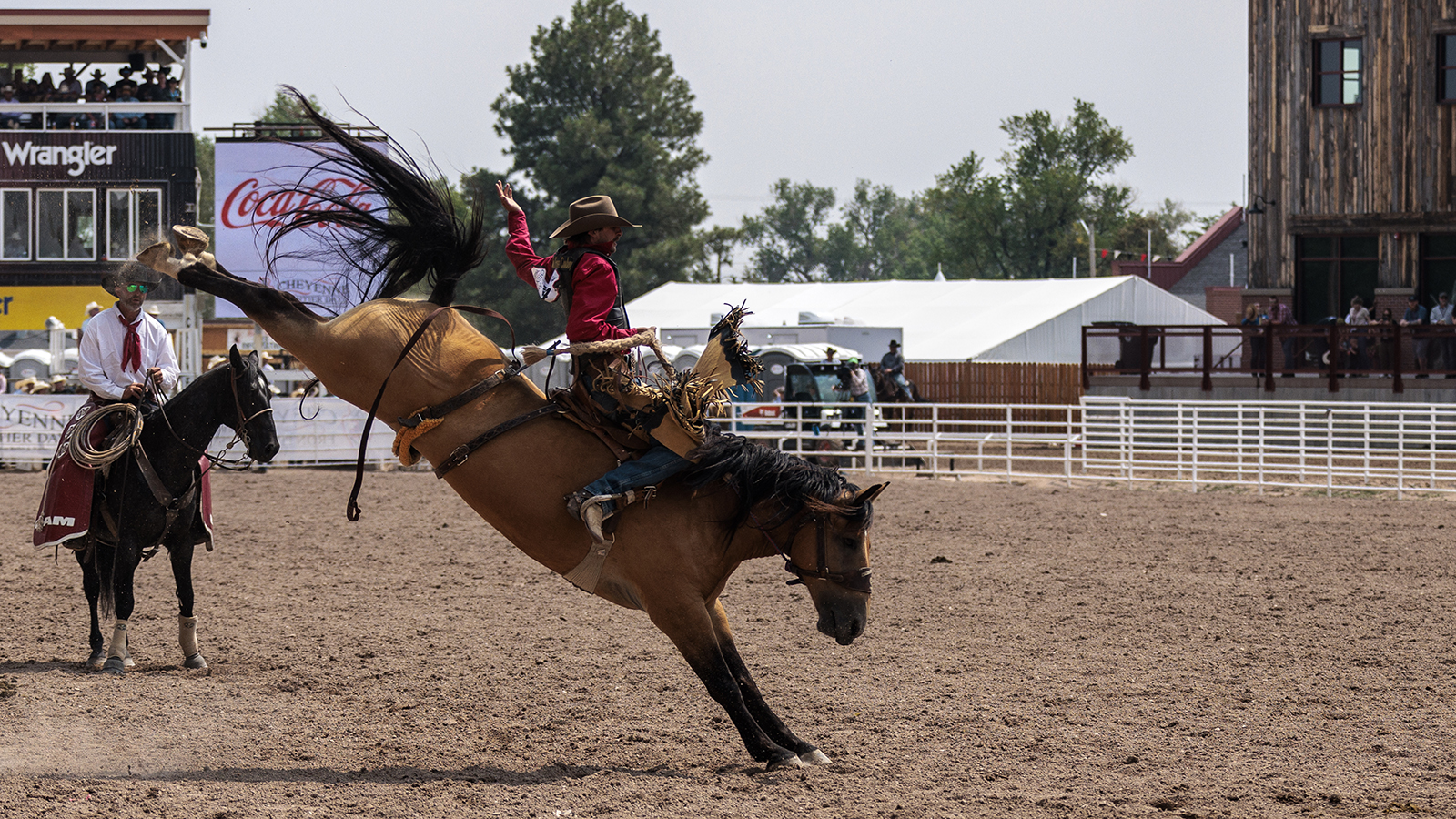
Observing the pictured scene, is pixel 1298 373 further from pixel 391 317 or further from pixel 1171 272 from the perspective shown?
pixel 1171 272

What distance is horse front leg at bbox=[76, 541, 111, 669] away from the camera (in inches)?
279

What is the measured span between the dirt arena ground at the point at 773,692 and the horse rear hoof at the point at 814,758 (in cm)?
11

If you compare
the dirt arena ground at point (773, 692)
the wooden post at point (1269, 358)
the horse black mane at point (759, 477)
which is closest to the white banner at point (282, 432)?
the dirt arena ground at point (773, 692)

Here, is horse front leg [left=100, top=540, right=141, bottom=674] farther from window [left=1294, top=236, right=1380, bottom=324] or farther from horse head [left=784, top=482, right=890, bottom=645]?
window [left=1294, top=236, right=1380, bottom=324]

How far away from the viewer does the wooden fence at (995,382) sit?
29266mm

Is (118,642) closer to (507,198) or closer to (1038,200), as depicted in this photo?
(507,198)

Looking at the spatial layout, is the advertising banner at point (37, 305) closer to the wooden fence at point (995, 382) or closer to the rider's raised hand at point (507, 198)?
the wooden fence at point (995, 382)

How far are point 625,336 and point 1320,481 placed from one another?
14.7 m

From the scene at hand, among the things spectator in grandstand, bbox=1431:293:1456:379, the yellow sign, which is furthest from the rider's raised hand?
the yellow sign

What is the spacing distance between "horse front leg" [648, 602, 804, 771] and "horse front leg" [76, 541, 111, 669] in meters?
3.63

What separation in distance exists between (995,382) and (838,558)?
26.3 meters

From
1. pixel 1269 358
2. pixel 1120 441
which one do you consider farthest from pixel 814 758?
pixel 1269 358

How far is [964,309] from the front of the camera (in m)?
38.4

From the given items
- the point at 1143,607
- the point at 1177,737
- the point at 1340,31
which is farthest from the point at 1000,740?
the point at 1340,31
